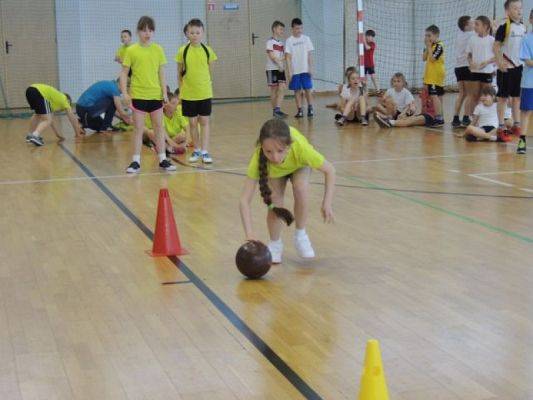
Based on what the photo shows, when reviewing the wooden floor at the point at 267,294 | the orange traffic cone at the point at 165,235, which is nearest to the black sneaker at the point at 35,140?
the wooden floor at the point at 267,294

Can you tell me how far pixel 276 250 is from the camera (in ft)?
18.8

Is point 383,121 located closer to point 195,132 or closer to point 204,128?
point 195,132

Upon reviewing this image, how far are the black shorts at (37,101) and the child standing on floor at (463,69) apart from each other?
20.4ft

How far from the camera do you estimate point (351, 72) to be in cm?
1411

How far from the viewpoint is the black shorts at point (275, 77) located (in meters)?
16.2

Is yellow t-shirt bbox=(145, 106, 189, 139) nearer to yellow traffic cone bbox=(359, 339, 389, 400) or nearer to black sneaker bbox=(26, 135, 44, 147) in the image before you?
black sneaker bbox=(26, 135, 44, 147)

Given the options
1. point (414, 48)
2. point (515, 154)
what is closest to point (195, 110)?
point (515, 154)

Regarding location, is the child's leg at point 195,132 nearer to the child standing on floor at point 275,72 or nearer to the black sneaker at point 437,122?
the black sneaker at point 437,122

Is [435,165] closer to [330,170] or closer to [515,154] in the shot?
[515,154]

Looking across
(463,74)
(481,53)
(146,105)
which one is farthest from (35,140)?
(481,53)

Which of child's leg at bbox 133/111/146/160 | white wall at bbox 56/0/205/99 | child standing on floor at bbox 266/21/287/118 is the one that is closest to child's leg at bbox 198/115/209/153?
child's leg at bbox 133/111/146/160

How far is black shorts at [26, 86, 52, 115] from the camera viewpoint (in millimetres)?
12500

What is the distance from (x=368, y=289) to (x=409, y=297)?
29cm

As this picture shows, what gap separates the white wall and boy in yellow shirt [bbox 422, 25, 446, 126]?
780 centimetres
